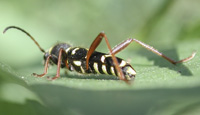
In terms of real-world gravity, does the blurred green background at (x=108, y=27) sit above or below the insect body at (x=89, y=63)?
above

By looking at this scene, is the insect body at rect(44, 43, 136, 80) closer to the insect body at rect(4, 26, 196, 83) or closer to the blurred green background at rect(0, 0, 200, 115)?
the insect body at rect(4, 26, 196, 83)

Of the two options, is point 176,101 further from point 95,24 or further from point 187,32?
point 95,24

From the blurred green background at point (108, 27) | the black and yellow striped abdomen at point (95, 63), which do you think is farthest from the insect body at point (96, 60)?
the blurred green background at point (108, 27)

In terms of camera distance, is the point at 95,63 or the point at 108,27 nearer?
the point at 95,63

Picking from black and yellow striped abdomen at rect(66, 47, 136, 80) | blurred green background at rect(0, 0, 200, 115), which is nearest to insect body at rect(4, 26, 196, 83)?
black and yellow striped abdomen at rect(66, 47, 136, 80)

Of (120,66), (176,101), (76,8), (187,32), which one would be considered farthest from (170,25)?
(176,101)

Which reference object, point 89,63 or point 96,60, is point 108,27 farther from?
point 96,60

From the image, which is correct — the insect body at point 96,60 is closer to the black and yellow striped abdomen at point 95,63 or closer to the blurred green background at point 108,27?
the black and yellow striped abdomen at point 95,63

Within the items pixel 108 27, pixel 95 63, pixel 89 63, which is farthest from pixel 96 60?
pixel 108 27
